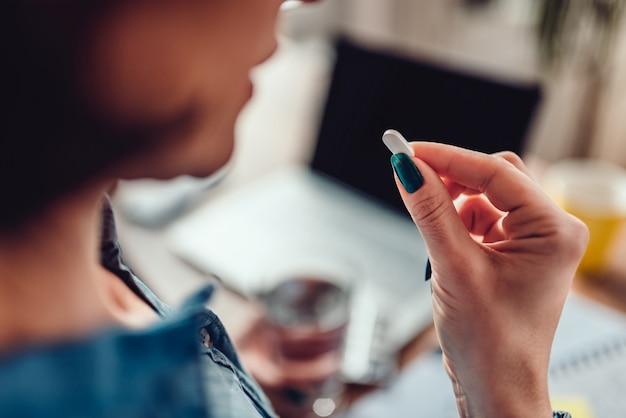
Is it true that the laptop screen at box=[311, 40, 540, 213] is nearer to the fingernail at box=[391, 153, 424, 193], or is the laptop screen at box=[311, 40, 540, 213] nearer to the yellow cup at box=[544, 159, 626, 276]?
the yellow cup at box=[544, 159, 626, 276]

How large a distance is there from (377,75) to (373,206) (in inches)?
8.8

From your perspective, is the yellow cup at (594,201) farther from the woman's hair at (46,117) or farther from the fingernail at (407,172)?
the woman's hair at (46,117)

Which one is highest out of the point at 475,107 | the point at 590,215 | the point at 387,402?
the point at 475,107

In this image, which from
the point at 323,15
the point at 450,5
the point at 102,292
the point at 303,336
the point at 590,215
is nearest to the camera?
the point at 102,292

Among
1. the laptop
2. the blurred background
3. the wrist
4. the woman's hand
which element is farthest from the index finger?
the blurred background

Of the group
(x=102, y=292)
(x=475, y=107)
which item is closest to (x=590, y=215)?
(x=475, y=107)

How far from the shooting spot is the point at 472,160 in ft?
1.32

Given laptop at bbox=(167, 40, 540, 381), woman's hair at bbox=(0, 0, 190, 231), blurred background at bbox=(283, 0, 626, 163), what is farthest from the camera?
blurred background at bbox=(283, 0, 626, 163)

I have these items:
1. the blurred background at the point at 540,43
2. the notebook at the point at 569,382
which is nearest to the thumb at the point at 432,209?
the notebook at the point at 569,382

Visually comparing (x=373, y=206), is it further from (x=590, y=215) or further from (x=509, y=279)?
(x=509, y=279)

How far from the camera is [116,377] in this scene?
0.26 metres

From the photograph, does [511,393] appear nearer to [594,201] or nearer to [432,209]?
[432,209]

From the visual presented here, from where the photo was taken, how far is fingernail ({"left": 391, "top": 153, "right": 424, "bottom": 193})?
388 mm

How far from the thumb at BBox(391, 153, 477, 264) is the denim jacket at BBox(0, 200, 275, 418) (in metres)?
0.16
